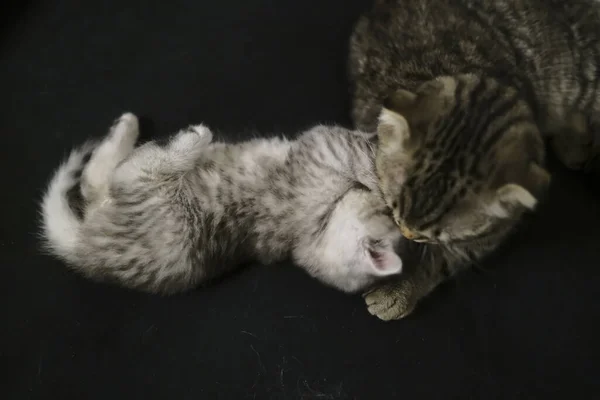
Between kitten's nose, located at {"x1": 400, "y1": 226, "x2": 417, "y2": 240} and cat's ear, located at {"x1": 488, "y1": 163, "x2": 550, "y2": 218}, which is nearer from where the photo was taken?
cat's ear, located at {"x1": 488, "y1": 163, "x2": 550, "y2": 218}

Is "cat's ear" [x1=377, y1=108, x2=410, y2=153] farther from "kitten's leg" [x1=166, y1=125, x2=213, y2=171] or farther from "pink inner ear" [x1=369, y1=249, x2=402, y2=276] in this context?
"kitten's leg" [x1=166, y1=125, x2=213, y2=171]

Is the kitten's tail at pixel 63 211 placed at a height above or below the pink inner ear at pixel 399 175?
above

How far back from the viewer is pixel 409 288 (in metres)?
1.53

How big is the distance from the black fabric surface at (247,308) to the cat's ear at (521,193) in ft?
1.70

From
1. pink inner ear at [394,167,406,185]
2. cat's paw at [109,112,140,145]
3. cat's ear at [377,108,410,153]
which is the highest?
cat's paw at [109,112,140,145]

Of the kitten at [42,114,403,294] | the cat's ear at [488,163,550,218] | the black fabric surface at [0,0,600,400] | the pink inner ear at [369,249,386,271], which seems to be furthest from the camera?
the black fabric surface at [0,0,600,400]

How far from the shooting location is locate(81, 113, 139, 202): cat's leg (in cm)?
155

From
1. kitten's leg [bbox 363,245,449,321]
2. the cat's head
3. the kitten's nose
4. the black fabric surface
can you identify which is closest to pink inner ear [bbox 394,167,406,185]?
the cat's head

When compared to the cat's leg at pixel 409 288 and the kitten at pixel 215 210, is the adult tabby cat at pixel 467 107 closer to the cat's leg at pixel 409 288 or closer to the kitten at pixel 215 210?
the cat's leg at pixel 409 288

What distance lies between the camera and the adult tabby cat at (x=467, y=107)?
117 cm

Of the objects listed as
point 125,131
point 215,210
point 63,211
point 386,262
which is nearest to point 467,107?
point 386,262

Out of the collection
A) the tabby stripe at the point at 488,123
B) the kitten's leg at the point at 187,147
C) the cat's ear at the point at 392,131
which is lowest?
the tabby stripe at the point at 488,123

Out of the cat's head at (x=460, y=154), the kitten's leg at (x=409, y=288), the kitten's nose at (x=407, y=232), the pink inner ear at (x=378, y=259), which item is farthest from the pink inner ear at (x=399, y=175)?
the kitten's leg at (x=409, y=288)

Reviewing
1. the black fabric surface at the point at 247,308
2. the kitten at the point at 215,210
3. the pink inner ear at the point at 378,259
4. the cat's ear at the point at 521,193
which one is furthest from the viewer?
the black fabric surface at the point at 247,308
